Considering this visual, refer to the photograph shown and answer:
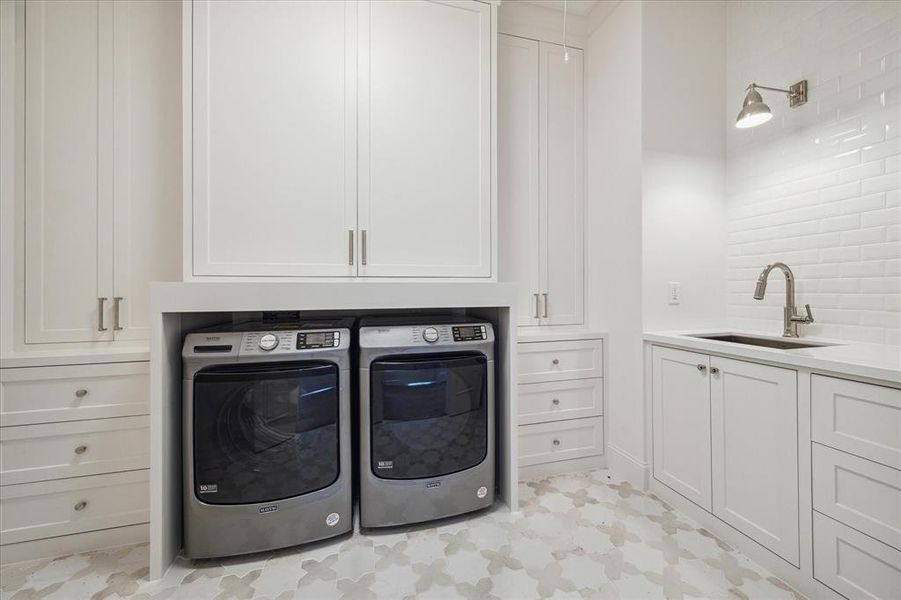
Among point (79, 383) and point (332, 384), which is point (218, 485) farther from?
point (79, 383)

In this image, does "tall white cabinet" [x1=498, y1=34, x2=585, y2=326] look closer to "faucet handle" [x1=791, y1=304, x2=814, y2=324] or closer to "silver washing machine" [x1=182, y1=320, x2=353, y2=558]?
"faucet handle" [x1=791, y1=304, x2=814, y2=324]

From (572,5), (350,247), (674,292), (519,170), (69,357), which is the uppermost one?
(572,5)

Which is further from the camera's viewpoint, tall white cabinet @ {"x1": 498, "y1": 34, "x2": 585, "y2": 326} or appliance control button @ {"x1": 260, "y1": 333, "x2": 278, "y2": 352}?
tall white cabinet @ {"x1": 498, "y1": 34, "x2": 585, "y2": 326}

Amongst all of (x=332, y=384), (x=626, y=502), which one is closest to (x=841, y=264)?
(x=626, y=502)

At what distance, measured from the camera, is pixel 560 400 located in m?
2.17

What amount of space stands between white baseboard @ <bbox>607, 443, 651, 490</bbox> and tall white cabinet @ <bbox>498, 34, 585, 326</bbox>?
802mm

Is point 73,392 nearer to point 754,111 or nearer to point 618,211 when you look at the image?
point 618,211

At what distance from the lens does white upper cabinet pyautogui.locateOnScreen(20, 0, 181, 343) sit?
1610 mm

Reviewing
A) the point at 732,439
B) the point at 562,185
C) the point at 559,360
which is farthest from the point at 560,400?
the point at 562,185

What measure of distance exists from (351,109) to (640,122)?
151 cm

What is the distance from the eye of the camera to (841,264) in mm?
1664

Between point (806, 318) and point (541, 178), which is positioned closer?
point (806, 318)

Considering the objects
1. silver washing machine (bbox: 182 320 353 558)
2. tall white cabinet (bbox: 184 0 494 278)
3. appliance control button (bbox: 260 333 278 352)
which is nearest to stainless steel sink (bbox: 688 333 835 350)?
tall white cabinet (bbox: 184 0 494 278)

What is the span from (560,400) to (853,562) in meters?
1.21
